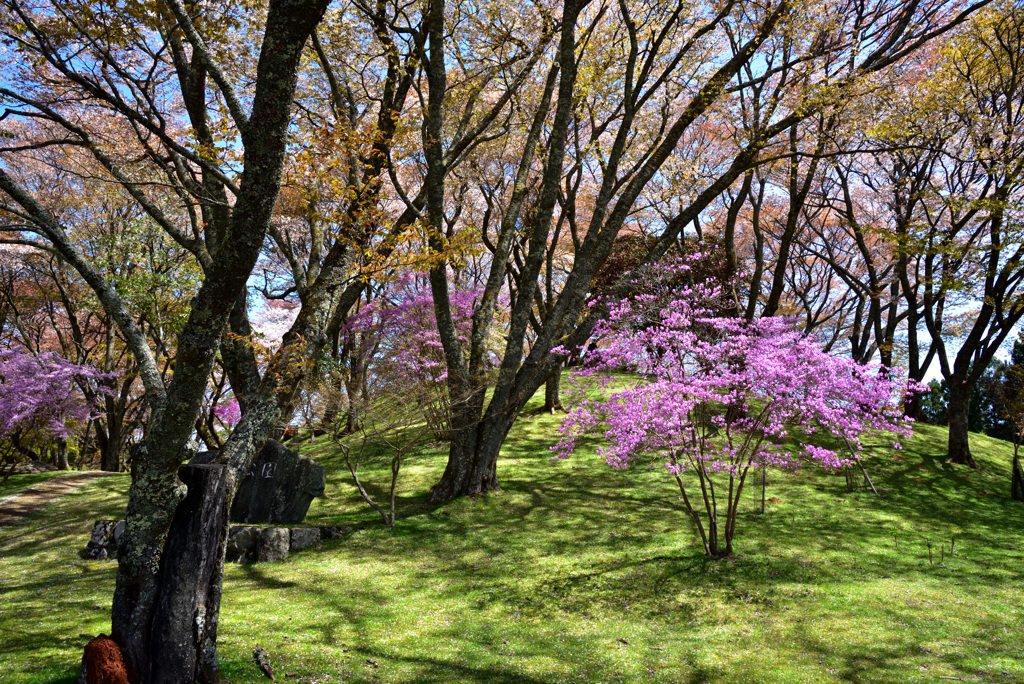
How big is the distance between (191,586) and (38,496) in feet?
50.2

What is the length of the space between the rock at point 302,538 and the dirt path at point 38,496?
783cm

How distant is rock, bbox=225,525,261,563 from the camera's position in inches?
403

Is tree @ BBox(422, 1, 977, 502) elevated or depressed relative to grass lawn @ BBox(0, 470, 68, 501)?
elevated

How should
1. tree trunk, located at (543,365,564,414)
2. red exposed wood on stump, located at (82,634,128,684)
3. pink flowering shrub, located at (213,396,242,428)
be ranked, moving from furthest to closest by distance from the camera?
pink flowering shrub, located at (213,396,242,428) < tree trunk, located at (543,365,564,414) < red exposed wood on stump, located at (82,634,128,684)

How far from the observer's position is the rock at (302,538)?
10812 millimetres

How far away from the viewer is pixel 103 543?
35.3ft

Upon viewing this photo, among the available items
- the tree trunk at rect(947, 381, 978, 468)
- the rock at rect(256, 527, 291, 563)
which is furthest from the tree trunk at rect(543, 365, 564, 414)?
the tree trunk at rect(947, 381, 978, 468)

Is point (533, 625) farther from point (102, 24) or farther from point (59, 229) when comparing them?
point (102, 24)

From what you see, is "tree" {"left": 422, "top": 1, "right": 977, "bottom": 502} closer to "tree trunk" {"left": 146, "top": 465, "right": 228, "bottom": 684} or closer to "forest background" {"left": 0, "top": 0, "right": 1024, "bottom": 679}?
"forest background" {"left": 0, "top": 0, "right": 1024, "bottom": 679}

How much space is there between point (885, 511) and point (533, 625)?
962cm

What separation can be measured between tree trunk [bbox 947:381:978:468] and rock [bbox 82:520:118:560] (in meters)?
20.2

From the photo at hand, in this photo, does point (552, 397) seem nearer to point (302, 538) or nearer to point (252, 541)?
point (302, 538)

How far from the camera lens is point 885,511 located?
42.9 feet

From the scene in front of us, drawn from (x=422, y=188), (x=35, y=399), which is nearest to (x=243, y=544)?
(x=422, y=188)
